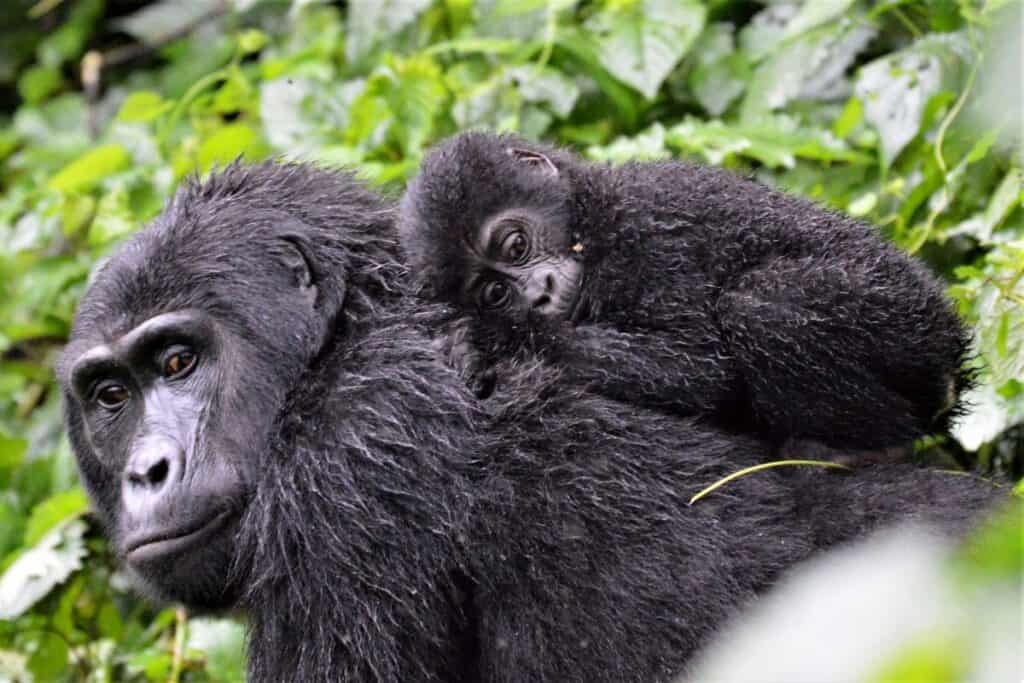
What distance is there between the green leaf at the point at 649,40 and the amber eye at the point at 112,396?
2.51m

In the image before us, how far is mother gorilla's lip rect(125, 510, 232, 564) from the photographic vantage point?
2.90 metres

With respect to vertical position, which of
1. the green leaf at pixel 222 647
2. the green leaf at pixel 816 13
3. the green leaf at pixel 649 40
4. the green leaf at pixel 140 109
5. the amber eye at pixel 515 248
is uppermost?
the amber eye at pixel 515 248

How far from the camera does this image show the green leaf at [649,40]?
4949 millimetres

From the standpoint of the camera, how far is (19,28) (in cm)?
799

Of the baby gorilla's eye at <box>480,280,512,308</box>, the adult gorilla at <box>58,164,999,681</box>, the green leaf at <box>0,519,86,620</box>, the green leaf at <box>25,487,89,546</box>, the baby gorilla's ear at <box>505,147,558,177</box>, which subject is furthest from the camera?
the green leaf at <box>25,487,89,546</box>

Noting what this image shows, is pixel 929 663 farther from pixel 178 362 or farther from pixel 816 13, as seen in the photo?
pixel 816 13

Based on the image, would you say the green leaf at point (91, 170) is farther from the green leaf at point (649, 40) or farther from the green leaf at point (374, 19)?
the green leaf at point (649, 40)

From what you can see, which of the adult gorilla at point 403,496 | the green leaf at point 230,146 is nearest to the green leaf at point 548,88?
the green leaf at point 230,146

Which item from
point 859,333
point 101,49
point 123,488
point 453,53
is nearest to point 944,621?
point 859,333

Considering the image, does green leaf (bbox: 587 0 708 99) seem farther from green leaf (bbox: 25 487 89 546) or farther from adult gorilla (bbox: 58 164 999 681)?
green leaf (bbox: 25 487 89 546)

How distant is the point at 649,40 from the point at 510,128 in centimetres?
67

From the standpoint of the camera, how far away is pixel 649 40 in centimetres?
502

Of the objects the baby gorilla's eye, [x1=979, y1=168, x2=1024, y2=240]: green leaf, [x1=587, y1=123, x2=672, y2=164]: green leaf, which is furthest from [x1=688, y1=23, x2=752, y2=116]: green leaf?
the baby gorilla's eye

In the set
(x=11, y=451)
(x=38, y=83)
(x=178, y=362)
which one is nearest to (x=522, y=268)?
(x=178, y=362)
